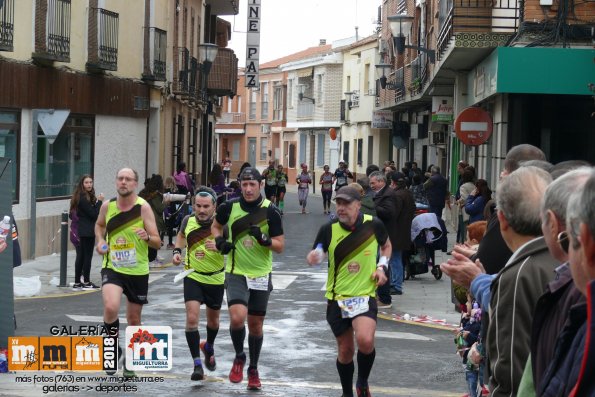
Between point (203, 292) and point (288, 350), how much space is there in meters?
1.79

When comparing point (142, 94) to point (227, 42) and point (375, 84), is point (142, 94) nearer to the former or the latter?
point (227, 42)

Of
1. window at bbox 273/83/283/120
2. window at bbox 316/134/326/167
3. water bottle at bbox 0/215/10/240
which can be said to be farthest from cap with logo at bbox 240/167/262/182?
window at bbox 273/83/283/120

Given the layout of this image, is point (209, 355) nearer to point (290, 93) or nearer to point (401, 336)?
point (401, 336)

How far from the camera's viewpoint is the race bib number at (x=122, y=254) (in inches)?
410

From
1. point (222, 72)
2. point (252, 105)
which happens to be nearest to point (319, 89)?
point (252, 105)

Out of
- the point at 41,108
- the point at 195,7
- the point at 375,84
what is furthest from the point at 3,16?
the point at 375,84

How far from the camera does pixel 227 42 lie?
50.3m

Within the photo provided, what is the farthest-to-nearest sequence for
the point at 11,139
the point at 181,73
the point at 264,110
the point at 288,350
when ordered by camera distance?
1. the point at 264,110
2. the point at 181,73
3. the point at 11,139
4. the point at 288,350

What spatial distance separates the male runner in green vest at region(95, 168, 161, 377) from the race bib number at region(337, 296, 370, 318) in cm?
197

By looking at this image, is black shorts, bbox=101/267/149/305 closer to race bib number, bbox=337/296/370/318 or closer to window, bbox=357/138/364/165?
race bib number, bbox=337/296/370/318

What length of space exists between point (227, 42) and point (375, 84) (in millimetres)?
8413

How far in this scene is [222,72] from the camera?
40.0 metres

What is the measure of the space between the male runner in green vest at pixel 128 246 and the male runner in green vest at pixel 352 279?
1.76 meters

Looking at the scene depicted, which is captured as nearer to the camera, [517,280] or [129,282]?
[517,280]
